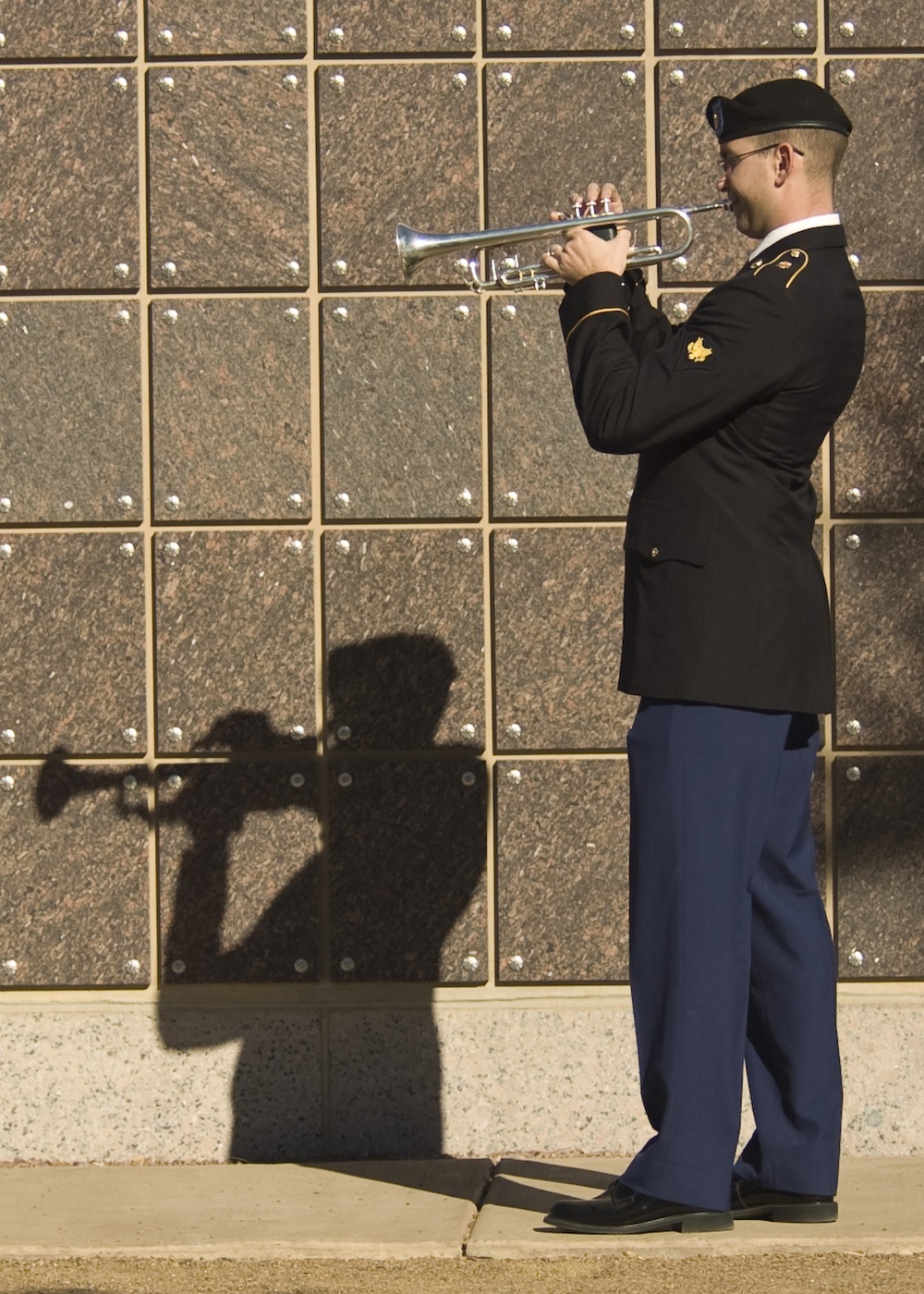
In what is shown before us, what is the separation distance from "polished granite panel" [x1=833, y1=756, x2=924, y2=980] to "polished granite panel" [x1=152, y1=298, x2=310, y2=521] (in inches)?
61.1

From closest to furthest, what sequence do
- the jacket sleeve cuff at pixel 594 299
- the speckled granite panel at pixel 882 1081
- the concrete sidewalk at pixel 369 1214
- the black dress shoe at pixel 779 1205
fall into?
the jacket sleeve cuff at pixel 594 299 < the concrete sidewalk at pixel 369 1214 < the black dress shoe at pixel 779 1205 < the speckled granite panel at pixel 882 1081

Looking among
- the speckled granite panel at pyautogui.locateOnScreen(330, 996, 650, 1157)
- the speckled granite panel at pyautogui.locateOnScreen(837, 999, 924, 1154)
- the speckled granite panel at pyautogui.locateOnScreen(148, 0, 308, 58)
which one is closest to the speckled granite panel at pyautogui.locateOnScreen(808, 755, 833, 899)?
the speckled granite panel at pyautogui.locateOnScreen(837, 999, 924, 1154)

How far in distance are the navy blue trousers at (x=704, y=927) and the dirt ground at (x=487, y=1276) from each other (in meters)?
0.17

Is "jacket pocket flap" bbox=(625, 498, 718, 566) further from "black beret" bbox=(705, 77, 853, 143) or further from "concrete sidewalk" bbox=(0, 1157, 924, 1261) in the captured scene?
"concrete sidewalk" bbox=(0, 1157, 924, 1261)

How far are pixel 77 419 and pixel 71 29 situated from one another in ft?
3.14

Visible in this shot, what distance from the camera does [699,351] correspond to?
3398 millimetres

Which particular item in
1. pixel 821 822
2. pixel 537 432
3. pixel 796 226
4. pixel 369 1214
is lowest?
pixel 369 1214

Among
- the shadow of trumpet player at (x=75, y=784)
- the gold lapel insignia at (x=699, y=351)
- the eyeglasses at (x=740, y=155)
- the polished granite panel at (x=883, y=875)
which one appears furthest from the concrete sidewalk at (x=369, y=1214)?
the eyeglasses at (x=740, y=155)

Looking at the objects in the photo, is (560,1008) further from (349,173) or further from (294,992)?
(349,173)

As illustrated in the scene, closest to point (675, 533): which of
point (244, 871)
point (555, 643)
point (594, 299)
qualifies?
Answer: point (594, 299)

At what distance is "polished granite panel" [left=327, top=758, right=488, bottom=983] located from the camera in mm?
4508

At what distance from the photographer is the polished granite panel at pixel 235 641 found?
4.52 metres

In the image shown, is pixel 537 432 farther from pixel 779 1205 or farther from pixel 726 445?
pixel 779 1205

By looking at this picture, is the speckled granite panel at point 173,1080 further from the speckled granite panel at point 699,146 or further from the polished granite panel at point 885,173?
the polished granite panel at point 885,173
